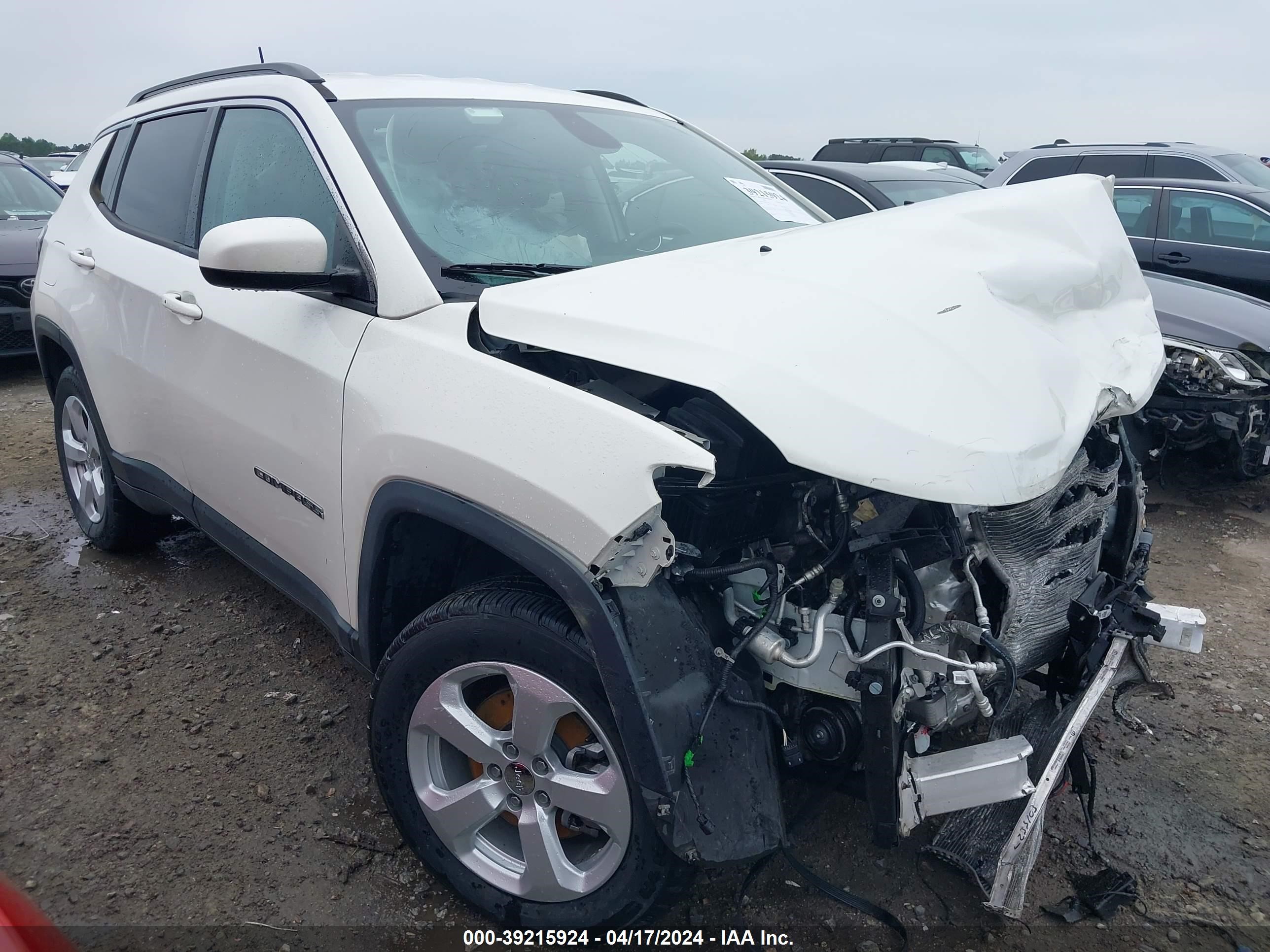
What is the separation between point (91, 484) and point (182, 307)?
5.62ft

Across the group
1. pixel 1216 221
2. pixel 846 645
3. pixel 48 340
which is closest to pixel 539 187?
pixel 846 645

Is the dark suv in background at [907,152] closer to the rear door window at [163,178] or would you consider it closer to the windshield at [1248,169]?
the windshield at [1248,169]

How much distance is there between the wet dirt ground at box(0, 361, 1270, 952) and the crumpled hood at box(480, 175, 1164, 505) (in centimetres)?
90

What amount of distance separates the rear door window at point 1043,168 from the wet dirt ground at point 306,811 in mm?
5913

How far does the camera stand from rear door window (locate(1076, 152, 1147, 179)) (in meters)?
8.98

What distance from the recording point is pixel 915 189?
6965 millimetres

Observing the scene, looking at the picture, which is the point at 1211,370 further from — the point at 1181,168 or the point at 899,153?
the point at 899,153

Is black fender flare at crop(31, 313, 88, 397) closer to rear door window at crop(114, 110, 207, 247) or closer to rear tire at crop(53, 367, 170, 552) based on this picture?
rear tire at crop(53, 367, 170, 552)

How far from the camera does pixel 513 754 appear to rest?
2025mm

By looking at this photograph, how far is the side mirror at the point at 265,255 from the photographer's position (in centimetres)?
208

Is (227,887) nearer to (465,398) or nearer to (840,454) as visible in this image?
(465,398)

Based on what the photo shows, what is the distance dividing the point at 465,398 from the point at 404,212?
0.63 metres

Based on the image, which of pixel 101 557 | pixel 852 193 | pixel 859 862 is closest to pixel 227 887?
pixel 859 862

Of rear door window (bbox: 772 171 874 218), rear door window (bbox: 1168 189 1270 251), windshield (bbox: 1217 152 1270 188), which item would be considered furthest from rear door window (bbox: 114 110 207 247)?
windshield (bbox: 1217 152 1270 188)
